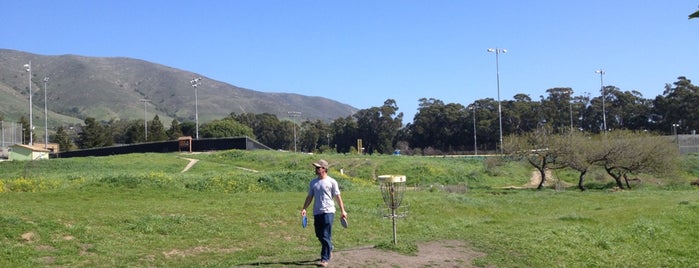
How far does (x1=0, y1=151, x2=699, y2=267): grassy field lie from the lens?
12.6m

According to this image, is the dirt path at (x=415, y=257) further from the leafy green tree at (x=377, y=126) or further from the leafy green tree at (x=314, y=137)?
the leafy green tree at (x=314, y=137)

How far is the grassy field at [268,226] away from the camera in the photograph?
12.6 m

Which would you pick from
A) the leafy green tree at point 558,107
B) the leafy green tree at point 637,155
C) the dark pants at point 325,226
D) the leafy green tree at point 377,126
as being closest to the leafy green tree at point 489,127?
the leafy green tree at point 558,107

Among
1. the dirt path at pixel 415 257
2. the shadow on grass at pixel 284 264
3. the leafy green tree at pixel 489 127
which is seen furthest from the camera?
the leafy green tree at pixel 489 127

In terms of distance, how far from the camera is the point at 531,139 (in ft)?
146

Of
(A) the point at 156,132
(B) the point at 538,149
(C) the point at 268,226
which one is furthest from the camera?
(A) the point at 156,132

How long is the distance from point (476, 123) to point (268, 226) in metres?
93.6

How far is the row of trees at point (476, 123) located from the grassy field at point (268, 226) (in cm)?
6661

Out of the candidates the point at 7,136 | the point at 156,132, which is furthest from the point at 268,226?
the point at 156,132

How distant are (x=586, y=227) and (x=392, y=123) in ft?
339

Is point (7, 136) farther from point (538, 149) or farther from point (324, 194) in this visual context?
point (324, 194)

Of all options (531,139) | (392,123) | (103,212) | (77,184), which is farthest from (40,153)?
(392,123)

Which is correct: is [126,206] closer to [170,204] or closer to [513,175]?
[170,204]

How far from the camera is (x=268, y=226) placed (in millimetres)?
17250
